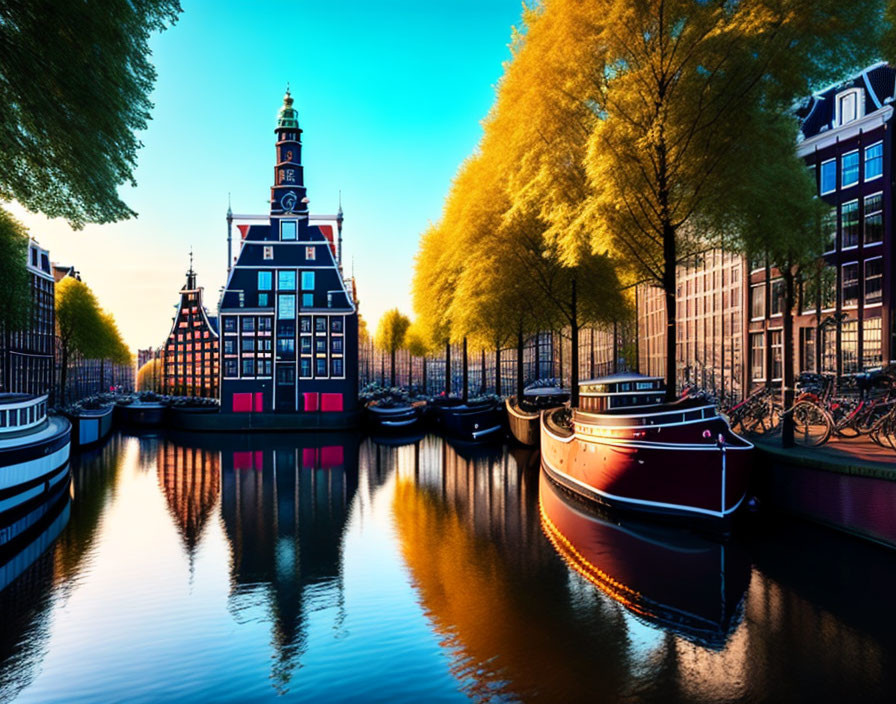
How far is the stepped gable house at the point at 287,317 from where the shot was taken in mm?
60750

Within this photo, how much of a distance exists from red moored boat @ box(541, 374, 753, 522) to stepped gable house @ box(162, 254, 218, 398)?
99178 mm

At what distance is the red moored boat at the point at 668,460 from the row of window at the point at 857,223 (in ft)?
64.8

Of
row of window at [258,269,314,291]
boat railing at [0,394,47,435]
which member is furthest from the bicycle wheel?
row of window at [258,269,314,291]

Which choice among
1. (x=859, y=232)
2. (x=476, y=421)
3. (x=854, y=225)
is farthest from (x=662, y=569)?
(x=476, y=421)

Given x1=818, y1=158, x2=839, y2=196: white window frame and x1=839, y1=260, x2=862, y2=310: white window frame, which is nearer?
x1=839, y1=260, x2=862, y2=310: white window frame

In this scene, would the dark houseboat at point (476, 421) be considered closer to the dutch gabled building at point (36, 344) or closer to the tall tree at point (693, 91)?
the tall tree at point (693, 91)

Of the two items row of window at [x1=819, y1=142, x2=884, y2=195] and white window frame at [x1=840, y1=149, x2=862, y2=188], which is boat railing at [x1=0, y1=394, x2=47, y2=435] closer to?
row of window at [x1=819, y1=142, x2=884, y2=195]

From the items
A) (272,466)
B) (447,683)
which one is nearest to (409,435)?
(272,466)

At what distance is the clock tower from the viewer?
2500 inches

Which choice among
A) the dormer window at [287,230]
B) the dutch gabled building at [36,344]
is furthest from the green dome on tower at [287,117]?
the dutch gabled building at [36,344]

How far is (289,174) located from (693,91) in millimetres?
50794

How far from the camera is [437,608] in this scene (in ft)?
45.1

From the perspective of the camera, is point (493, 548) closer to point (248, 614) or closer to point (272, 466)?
point (248, 614)

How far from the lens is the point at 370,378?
132000 mm
